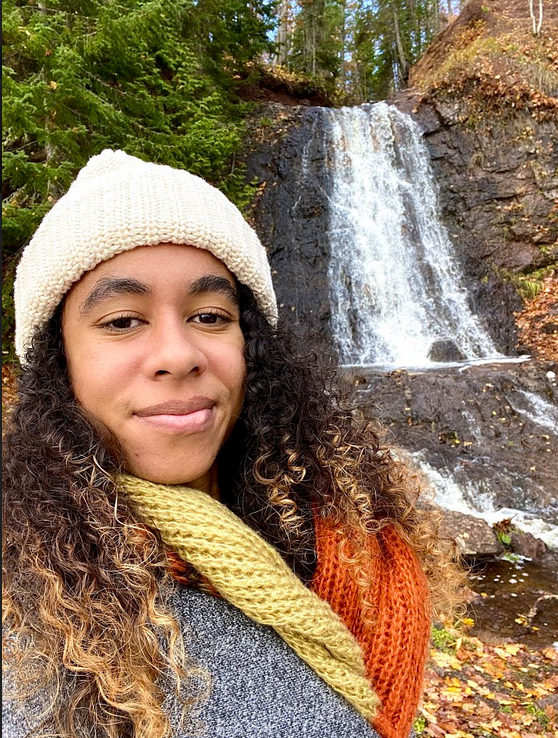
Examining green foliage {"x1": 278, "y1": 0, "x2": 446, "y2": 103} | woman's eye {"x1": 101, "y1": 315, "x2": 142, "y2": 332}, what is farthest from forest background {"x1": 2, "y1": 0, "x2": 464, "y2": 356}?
green foliage {"x1": 278, "y1": 0, "x2": 446, "y2": 103}

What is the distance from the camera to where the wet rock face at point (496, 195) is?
11.4 m

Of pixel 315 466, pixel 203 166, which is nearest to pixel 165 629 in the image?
pixel 315 466

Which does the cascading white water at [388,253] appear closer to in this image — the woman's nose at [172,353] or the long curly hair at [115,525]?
the long curly hair at [115,525]

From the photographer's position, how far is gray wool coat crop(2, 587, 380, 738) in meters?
1.06

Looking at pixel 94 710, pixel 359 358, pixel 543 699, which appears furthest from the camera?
pixel 359 358

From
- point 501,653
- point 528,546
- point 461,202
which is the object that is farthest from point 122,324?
point 461,202

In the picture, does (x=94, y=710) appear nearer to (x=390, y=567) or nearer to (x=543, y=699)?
(x=390, y=567)

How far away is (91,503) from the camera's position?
109 cm

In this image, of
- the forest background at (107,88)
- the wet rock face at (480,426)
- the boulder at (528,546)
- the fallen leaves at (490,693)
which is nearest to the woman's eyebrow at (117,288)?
the fallen leaves at (490,693)

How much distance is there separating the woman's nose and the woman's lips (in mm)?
68

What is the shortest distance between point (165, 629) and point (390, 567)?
0.64m

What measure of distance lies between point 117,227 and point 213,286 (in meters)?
0.25

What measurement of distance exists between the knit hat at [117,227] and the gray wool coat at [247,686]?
0.77 meters

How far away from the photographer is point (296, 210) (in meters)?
12.3
